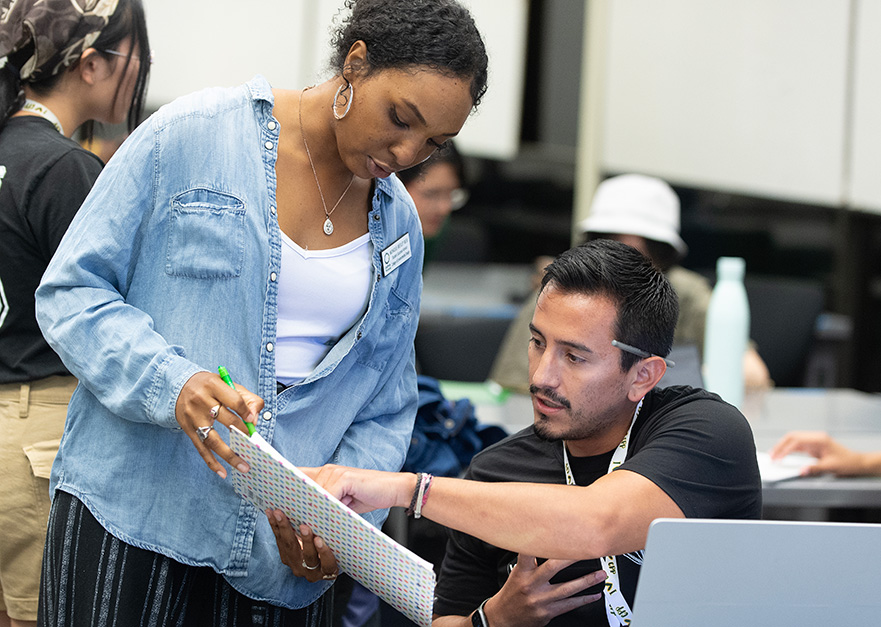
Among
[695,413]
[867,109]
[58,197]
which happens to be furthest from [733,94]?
[58,197]

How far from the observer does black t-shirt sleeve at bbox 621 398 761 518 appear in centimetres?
125

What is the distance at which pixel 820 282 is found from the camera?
527 centimetres

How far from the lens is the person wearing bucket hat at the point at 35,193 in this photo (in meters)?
1.41

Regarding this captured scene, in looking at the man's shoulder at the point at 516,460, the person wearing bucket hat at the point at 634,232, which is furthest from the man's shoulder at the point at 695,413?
the person wearing bucket hat at the point at 634,232

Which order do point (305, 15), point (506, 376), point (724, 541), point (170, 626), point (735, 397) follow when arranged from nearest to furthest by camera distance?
point (724, 541)
point (170, 626)
point (735, 397)
point (506, 376)
point (305, 15)

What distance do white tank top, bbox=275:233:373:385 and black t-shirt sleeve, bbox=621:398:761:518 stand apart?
0.43 meters

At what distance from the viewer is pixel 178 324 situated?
4.06ft

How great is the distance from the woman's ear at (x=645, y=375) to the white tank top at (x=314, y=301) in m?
0.42

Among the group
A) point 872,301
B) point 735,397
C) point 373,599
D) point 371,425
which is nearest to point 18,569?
point 371,425

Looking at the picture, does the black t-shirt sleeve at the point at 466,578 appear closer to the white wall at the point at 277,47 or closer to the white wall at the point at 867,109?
the white wall at the point at 277,47

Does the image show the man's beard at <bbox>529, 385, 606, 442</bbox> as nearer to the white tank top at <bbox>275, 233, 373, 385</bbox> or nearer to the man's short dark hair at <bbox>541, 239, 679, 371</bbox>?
the man's short dark hair at <bbox>541, 239, 679, 371</bbox>

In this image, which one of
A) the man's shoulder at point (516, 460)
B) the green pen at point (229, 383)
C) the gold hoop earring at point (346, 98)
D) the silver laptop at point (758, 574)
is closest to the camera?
the silver laptop at point (758, 574)

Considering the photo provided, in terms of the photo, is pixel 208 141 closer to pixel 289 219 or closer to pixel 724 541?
pixel 289 219

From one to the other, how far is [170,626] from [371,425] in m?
0.38
